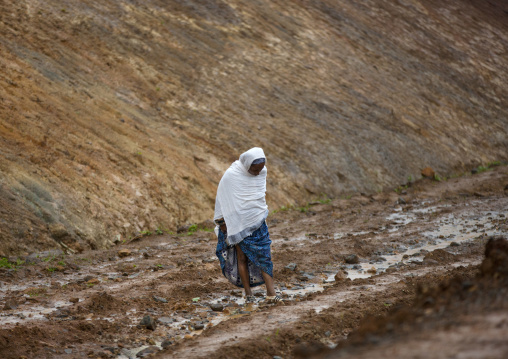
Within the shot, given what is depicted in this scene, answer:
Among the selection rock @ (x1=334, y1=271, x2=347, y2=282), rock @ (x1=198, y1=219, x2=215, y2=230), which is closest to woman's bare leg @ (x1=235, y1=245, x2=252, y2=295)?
rock @ (x1=334, y1=271, x2=347, y2=282)

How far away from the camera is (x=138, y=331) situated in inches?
209

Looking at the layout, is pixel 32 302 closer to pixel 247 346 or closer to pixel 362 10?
pixel 247 346

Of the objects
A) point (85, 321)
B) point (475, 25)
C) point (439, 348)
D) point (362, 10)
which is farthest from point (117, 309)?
point (475, 25)

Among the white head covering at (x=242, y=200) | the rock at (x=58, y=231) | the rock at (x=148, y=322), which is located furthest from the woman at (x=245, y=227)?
the rock at (x=58, y=231)

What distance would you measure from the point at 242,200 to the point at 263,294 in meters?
1.16

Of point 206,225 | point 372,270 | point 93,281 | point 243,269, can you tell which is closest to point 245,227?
point 243,269

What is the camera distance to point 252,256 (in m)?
6.36

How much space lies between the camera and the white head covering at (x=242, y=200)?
6.35 m

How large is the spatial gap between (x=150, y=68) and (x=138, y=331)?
10.7 metres

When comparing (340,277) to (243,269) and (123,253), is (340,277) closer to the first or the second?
(243,269)

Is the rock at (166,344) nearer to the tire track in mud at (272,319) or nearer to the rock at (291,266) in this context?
the tire track in mud at (272,319)

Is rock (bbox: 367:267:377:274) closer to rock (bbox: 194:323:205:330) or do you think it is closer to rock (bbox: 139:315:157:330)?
rock (bbox: 194:323:205:330)

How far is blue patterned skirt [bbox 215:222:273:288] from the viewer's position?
20.9 ft

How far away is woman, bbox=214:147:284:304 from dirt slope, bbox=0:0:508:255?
354 centimetres
